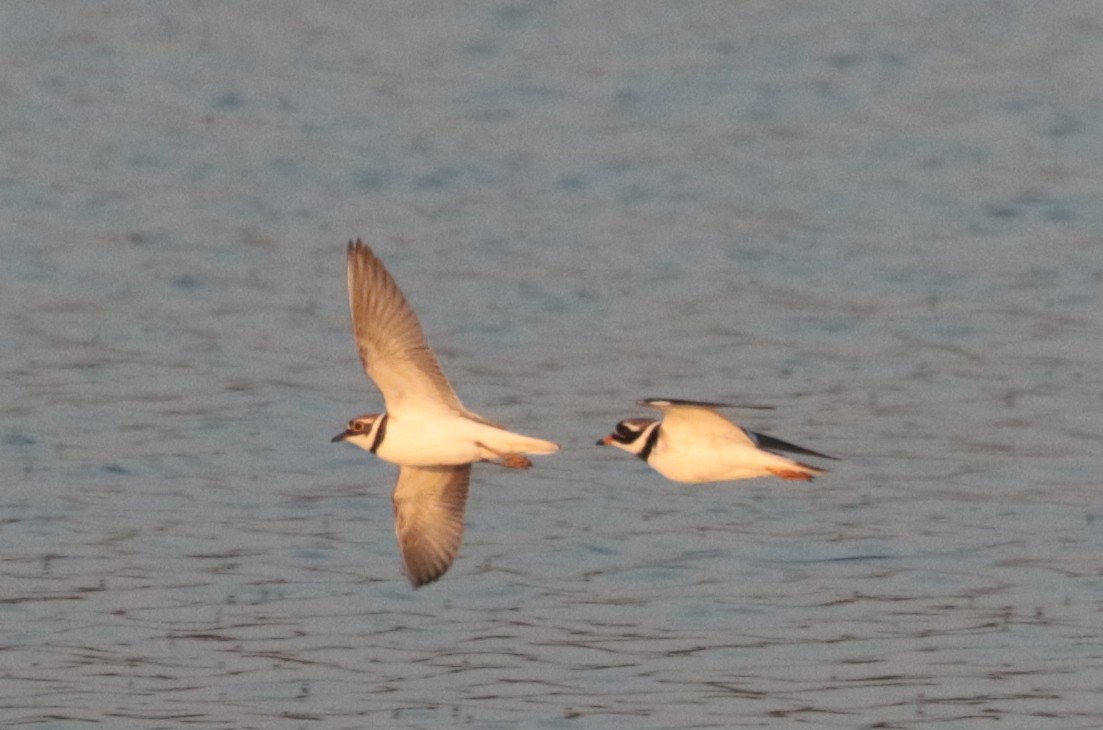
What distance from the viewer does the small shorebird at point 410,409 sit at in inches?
545

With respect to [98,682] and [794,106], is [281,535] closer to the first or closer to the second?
[98,682]

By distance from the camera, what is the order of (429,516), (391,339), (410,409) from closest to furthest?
(391,339), (410,409), (429,516)

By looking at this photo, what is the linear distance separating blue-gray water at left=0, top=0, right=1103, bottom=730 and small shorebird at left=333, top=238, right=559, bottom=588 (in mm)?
3115

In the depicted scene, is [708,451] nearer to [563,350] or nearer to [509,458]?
[509,458]

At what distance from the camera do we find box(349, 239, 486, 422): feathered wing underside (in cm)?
1384

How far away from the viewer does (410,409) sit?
14.2 metres

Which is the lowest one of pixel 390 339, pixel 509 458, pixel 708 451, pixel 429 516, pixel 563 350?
pixel 429 516

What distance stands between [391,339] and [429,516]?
1355 mm

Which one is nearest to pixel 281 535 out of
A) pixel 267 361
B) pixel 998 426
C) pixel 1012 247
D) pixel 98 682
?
pixel 98 682

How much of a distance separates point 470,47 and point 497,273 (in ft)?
39.2

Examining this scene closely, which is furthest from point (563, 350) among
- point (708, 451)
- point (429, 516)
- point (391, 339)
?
point (391, 339)

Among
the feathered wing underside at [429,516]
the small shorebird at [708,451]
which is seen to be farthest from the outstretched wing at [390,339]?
the small shorebird at [708,451]

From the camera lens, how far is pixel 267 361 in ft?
82.4

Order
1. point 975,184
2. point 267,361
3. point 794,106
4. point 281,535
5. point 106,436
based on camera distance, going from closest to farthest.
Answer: point 281,535 → point 106,436 → point 267,361 → point 975,184 → point 794,106
